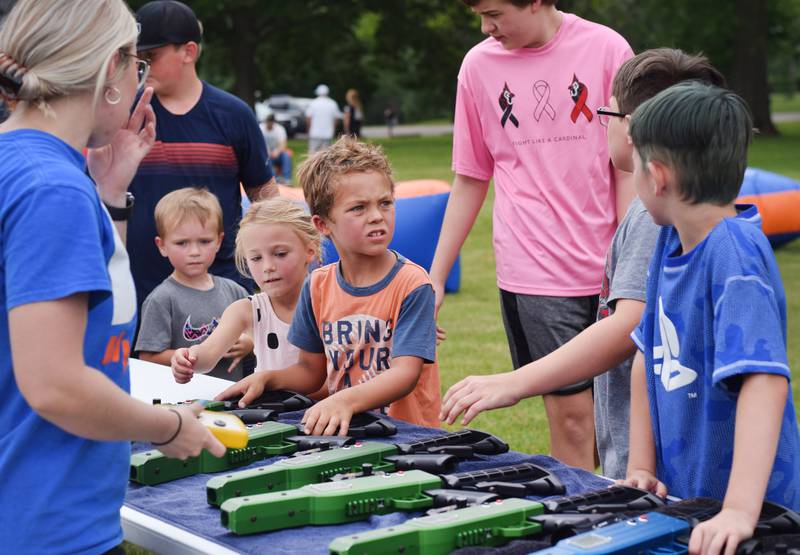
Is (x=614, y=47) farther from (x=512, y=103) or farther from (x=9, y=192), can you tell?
(x=9, y=192)

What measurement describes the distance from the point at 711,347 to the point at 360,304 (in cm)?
129

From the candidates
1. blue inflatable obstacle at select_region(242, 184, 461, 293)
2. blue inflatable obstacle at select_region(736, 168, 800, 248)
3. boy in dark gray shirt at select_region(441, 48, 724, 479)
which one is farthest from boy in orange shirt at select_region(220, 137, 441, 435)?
blue inflatable obstacle at select_region(736, 168, 800, 248)

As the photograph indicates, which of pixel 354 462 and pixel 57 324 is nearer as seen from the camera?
pixel 57 324

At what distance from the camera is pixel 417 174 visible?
72.4 ft

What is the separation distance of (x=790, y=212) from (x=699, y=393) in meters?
9.57

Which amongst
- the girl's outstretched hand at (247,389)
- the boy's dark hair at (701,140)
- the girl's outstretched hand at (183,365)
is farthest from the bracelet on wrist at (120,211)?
the boy's dark hair at (701,140)

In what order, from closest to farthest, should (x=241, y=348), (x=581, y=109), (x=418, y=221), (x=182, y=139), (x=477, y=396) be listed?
1. (x=477, y=396)
2. (x=581, y=109)
3. (x=241, y=348)
4. (x=182, y=139)
5. (x=418, y=221)

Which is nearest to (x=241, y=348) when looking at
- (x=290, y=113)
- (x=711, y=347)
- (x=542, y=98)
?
(x=542, y=98)

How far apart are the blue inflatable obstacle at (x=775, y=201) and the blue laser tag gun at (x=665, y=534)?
9.25m

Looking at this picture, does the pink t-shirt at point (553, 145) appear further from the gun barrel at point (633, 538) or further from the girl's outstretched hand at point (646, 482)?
the gun barrel at point (633, 538)

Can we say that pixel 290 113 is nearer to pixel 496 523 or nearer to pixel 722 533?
pixel 496 523

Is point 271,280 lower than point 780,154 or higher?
higher

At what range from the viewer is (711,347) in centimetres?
207

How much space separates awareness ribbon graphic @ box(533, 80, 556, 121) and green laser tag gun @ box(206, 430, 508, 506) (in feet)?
4.46
